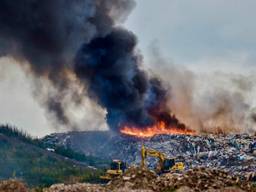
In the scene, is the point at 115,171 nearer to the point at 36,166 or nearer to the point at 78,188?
the point at 78,188

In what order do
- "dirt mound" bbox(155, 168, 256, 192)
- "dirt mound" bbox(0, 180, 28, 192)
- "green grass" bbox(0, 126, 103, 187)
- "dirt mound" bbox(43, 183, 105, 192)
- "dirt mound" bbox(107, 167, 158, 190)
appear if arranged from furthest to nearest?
"green grass" bbox(0, 126, 103, 187)
"dirt mound" bbox(0, 180, 28, 192)
"dirt mound" bbox(43, 183, 105, 192)
"dirt mound" bbox(107, 167, 158, 190)
"dirt mound" bbox(155, 168, 256, 192)

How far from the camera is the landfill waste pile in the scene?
121125 millimetres

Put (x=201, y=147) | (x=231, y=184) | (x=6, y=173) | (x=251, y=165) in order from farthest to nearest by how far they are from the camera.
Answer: (x=6, y=173) < (x=201, y=147) < (x=251, y=165) < (x=231, y=184)

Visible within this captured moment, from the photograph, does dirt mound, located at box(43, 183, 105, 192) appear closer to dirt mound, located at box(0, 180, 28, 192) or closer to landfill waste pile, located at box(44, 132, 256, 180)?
dirt mound, located at box(0, 180, 28, 192)

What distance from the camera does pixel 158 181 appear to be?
4106 cm

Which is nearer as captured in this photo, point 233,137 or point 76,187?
point 76,187

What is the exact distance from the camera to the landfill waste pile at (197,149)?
Result: 4769 inches

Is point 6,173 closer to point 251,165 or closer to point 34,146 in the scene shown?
point 34,146

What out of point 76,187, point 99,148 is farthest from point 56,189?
point 99,148

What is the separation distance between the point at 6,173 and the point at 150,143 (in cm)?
3873

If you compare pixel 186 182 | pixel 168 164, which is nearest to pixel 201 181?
pixel 186 182

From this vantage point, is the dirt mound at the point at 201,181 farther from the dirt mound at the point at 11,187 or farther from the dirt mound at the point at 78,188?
the dirt mound at the point at 11,187

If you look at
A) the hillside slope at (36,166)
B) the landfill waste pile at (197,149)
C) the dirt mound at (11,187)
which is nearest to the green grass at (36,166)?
the hillside slope at (36,166)

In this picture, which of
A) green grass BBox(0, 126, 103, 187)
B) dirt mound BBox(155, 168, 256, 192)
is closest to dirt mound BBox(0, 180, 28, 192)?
dirt mound BBox(155, 168, 256, 192)
